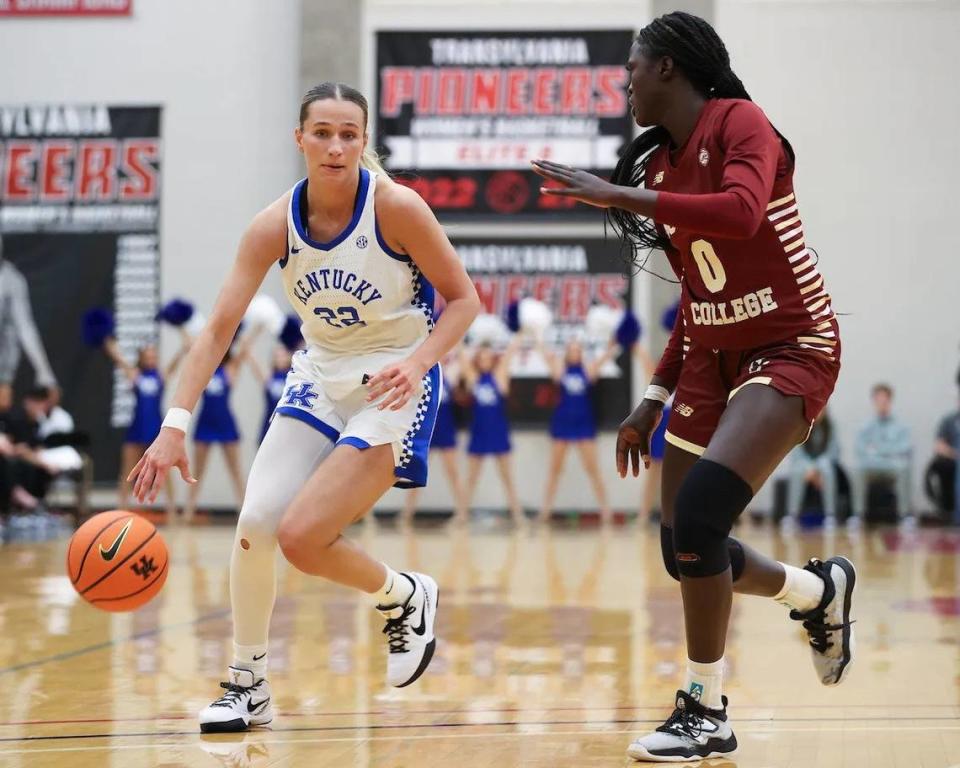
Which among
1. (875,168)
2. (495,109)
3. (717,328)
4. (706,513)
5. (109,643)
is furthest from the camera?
(495,109)

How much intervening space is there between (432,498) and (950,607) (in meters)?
8.79

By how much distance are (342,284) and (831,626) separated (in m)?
1.82

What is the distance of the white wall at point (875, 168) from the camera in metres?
15.6

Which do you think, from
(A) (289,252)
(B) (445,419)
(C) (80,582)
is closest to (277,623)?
(C) (80,582)

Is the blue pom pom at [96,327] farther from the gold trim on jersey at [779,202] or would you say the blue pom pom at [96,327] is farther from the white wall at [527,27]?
the gold trim on jersey at [779,202]

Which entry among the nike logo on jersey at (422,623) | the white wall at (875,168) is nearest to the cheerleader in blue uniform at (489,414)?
the white wall at (875,168)

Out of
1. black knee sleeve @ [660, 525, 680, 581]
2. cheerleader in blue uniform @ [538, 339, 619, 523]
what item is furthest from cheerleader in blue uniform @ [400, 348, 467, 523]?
black knee sleeve @ [660, 525, 680, 581]

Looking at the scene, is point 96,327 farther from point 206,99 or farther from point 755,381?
point 755,381

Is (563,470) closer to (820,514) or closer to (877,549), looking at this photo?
(820,514)

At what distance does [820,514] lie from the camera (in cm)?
1438

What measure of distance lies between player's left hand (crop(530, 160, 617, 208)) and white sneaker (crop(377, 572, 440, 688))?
153 cm

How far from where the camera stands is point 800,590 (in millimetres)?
4285

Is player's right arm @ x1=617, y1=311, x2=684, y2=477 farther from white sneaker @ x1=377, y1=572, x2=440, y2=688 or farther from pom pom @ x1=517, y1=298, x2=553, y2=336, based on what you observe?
pom pom @ x1=517, y1=298, x2=553, y2=336

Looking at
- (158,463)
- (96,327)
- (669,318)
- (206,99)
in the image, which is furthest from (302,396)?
(206,99)
